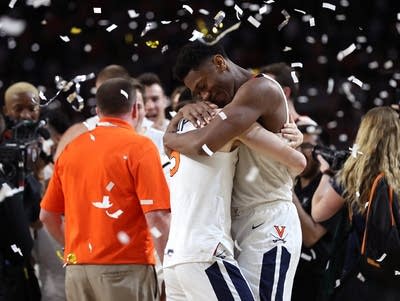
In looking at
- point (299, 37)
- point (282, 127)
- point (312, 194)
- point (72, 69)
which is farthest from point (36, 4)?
point (282, 127)

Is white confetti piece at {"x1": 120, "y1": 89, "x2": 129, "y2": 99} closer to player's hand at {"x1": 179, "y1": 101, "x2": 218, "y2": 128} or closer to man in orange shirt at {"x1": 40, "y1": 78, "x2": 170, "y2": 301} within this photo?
man in orange shirt at {"x1": 40, "y1": 78, "x2": 170, "y2": 301}

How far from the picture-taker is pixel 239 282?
3420 millimetres

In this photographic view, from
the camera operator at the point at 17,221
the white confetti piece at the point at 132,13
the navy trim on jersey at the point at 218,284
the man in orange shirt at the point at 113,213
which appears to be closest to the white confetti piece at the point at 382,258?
the man in orange shirt at the point at 113,213

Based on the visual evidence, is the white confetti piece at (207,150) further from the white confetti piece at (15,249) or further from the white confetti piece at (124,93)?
the white confetti piece at (15,249)

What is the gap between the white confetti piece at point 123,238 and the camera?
420 cm

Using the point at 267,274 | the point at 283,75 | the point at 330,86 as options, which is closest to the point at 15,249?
the point at 267,274

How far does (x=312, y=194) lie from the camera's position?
5230 millimetres

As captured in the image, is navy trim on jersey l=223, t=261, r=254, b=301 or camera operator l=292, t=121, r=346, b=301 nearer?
navy trim on jersey l=223, t=261, r=254, b=301

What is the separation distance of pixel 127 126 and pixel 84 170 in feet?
1.13

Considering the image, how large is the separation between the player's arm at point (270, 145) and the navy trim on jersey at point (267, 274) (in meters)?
0.37

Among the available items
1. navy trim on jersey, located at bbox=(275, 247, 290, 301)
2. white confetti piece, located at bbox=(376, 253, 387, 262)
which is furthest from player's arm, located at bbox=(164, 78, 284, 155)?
white confetti piece, located at bbox=(376, 253, 387, 262)

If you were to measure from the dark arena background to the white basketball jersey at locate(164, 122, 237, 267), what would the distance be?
5.00 m

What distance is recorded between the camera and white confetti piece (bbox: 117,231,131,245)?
4195 mm

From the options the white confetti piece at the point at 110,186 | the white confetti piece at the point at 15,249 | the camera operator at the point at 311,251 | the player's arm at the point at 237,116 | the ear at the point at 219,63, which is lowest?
the camera operator at the point at 311,251
